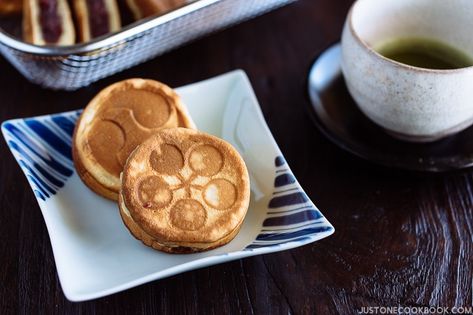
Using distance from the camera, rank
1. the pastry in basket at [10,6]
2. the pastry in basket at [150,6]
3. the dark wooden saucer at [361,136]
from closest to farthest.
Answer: the dark wooden saucer at [361,136], the pastry in basket at [150,6], the pastry in basket at [10,6]

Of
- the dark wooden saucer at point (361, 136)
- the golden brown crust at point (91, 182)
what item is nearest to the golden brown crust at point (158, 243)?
the golden brown crust at point (91, 182)

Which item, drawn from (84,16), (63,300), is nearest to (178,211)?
(63,300)

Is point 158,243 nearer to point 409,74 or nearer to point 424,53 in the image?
point 409,74

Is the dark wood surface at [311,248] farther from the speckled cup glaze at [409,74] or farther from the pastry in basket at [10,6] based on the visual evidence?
the pastry in basket at [10,6]

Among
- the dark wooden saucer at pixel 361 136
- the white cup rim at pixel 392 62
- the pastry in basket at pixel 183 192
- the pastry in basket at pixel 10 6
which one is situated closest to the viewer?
the pastry in basket at pixel 183 192

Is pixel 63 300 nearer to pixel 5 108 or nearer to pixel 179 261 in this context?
pixel 179 261

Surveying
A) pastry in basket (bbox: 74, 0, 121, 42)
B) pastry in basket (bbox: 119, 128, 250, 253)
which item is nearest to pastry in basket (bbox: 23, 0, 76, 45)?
pastry in basket (bbox: 74, 0, 121, 42)
